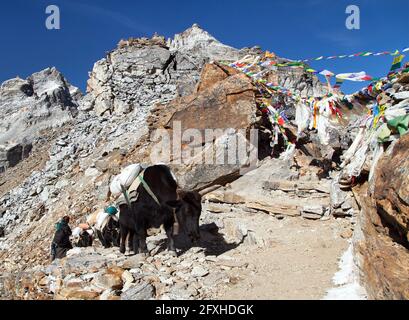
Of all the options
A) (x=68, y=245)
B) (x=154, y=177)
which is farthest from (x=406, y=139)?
(x=68, y=245)

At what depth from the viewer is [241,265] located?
641 centimetres

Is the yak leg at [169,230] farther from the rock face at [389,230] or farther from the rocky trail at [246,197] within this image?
the rock face at [389,230]

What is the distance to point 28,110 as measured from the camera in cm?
4272

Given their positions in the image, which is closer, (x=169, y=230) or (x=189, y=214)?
(x=169, y=230)

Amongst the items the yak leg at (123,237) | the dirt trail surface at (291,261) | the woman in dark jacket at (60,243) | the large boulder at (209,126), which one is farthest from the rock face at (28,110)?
the dirt trail surface at (291,261)

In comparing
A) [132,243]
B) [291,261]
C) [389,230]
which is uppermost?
[389,230]

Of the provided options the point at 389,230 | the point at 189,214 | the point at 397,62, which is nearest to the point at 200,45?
the point at 189,214

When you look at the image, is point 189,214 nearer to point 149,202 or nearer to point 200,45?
point 149,202

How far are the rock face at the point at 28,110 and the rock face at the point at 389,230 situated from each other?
36656mm

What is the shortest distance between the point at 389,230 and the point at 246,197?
18.3 ft
